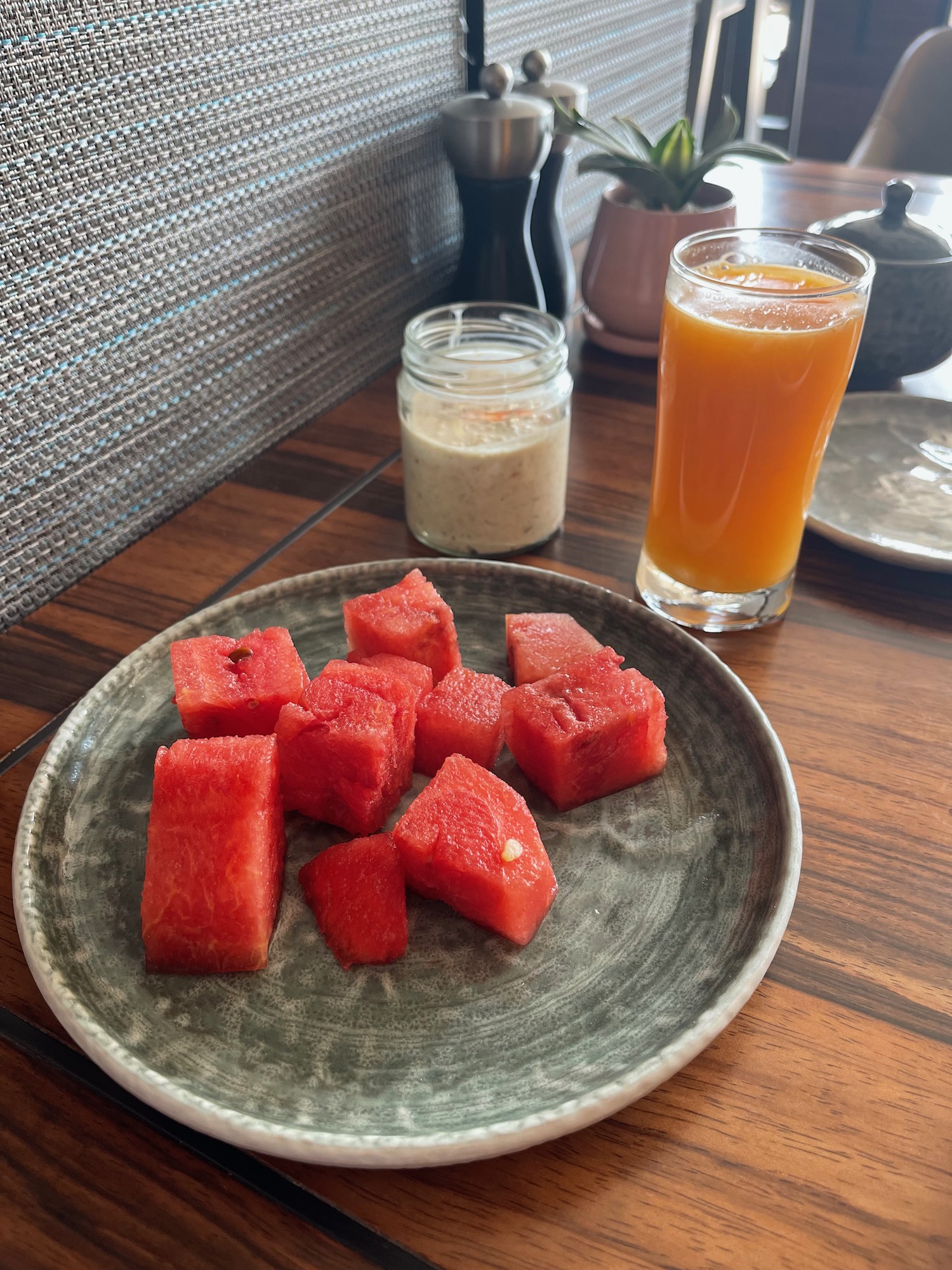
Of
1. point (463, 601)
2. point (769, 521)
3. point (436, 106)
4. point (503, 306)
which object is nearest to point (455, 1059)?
point (463, 601)

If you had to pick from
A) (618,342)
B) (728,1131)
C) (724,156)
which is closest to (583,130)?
(724,156)

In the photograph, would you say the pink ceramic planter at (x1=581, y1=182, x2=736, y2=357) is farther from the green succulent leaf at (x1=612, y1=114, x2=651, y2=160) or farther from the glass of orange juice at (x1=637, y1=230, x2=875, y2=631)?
the glass of orange juice at (x1=637, y1=230, x2=875, y2=631)

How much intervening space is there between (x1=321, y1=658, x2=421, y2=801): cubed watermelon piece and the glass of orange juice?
0.39m

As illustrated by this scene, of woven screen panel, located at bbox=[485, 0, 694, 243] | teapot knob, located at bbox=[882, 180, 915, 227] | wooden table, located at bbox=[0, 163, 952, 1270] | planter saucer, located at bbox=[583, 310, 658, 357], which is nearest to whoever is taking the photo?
wooden table, located at bbox=[0, 163, 952, 1270]

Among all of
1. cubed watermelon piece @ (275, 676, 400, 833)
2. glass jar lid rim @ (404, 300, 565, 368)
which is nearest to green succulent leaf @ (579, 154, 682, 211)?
glass jar lid rim @ (404, 300, 565, 368)

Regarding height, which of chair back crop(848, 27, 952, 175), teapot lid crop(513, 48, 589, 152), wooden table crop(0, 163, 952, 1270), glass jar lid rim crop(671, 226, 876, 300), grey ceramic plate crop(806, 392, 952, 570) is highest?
teapot lid crop(513, 48, 589, 152)

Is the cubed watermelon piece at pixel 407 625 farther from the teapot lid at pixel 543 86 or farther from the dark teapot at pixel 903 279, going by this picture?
the teapot lid at pixel 543 86

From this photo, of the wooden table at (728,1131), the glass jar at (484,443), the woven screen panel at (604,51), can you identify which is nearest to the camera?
the wooden table at (728,1131)

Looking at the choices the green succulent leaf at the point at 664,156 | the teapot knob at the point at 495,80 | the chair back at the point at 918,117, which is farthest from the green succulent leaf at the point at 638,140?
the chair back at the point at 918,117

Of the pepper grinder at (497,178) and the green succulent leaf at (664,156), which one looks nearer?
the pepper grinder at (497,178)

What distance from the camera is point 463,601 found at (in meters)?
1.06

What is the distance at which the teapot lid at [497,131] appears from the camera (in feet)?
4.43

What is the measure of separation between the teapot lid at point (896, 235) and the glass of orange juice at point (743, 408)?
458mm

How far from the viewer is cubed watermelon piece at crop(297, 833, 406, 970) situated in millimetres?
700
